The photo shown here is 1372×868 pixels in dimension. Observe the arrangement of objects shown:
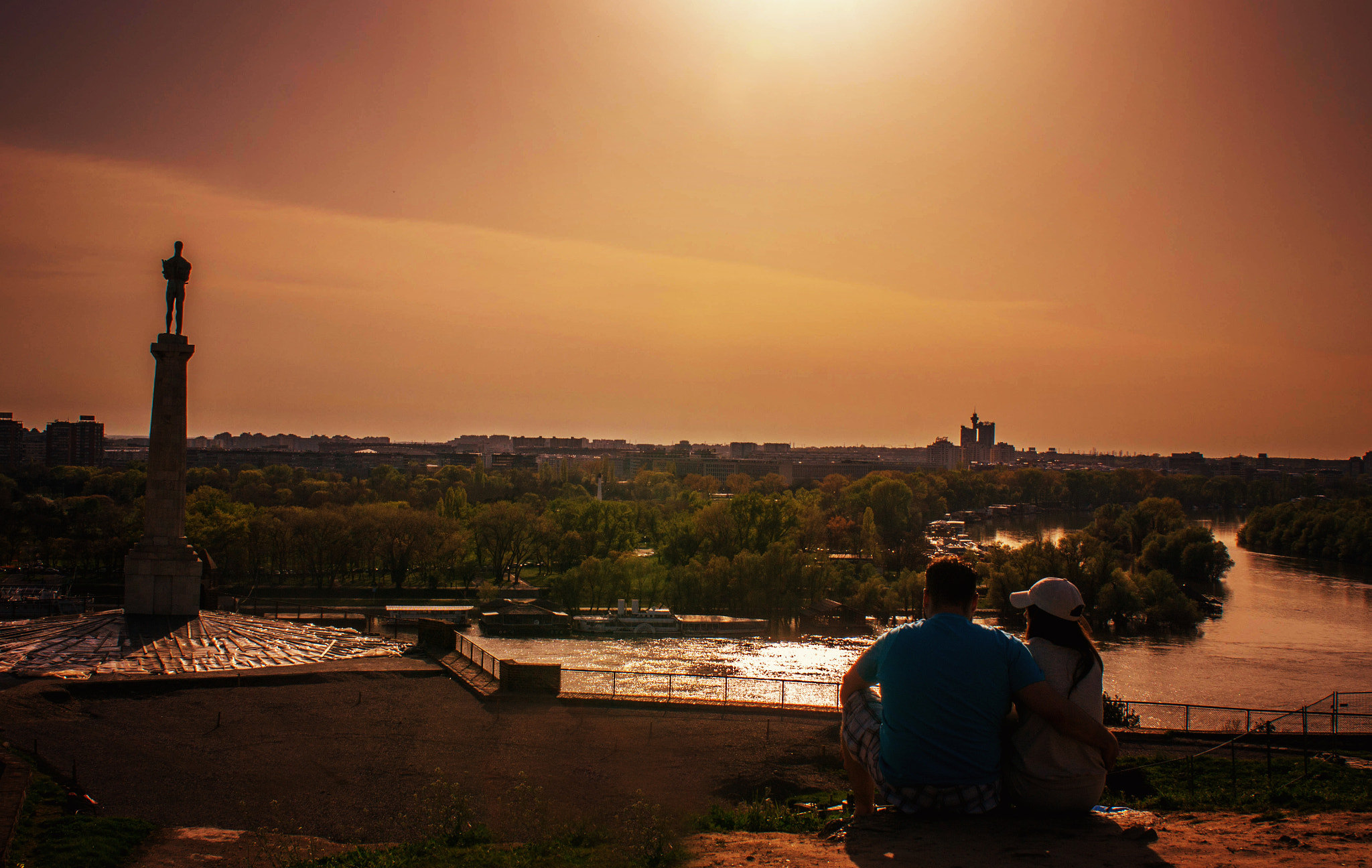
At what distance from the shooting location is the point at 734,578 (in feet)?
158

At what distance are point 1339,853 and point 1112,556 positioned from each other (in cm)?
4823

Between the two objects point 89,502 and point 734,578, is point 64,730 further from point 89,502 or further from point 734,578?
point 89,502

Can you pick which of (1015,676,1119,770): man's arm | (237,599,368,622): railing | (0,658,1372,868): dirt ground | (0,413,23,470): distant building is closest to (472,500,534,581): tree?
(237,599,368,622): railing

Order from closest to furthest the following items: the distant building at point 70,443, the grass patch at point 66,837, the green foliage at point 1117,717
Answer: the grass patch at point 66,837
the green foliage at point 1117,717
the distant building at point 70,443

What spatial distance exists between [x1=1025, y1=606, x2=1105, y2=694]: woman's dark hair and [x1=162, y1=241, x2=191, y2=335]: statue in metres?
18.9

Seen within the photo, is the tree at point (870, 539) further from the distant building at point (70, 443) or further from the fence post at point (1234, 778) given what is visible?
the distant building at point (70, 443)

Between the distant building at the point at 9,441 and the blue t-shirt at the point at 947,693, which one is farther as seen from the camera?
the distant building at the point at 9,441

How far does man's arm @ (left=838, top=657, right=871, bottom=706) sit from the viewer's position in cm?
539

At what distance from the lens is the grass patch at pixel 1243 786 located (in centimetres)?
877

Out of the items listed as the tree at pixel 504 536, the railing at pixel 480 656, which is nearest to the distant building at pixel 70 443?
the tree at pixel 504 536

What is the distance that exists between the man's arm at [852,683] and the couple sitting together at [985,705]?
0.31 ft

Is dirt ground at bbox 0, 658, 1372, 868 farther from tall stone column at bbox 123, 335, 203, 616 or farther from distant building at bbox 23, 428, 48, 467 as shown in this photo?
distant building at bbox 23, 428, 48, 467

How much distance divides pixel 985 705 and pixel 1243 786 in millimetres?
8284

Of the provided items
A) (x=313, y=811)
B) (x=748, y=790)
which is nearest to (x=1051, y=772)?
(x=748, y=790)
